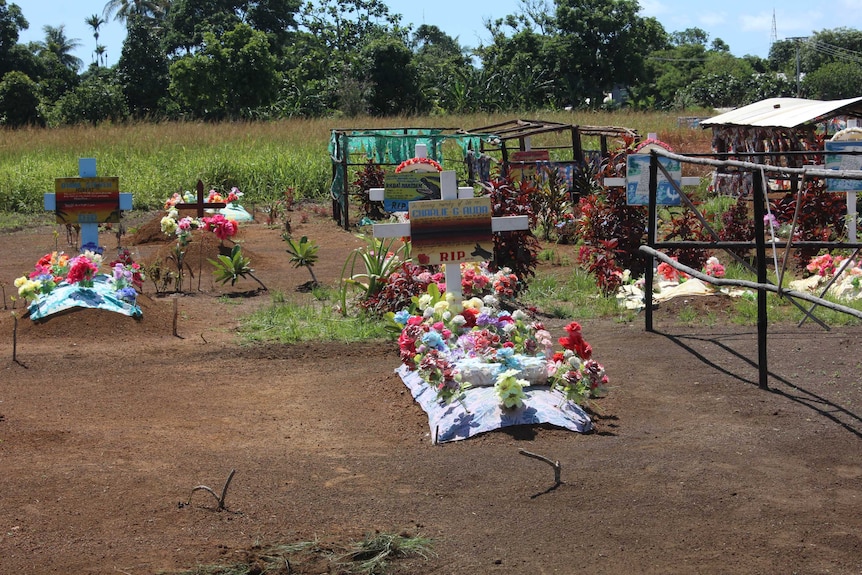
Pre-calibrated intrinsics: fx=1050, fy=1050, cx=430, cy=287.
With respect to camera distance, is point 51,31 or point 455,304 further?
point 51,31

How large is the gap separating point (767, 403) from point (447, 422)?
2137 millimetres

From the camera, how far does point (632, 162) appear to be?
10727mm

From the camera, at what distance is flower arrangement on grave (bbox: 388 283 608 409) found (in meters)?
6.34

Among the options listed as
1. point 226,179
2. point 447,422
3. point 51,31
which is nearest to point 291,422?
point 447,422

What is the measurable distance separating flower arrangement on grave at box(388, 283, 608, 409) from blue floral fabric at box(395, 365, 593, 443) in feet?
0.18

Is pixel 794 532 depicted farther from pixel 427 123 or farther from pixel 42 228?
pixel 427 123

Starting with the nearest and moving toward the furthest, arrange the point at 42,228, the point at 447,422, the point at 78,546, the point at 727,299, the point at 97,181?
the point at 78,546 < the point at 447,422 < the point at 727,299 < the point at 97,181 < the point at 42,228

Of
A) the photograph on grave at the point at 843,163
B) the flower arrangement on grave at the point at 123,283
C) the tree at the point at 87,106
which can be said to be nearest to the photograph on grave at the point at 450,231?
the flower arrangement on grave at the point at 123,283

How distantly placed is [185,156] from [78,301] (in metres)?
17.0

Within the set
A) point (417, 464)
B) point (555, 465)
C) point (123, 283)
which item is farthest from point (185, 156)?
point (555, 465)

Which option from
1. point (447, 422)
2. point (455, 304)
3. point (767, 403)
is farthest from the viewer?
point (455, 304)

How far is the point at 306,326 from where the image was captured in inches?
395

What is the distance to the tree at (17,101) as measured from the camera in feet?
131

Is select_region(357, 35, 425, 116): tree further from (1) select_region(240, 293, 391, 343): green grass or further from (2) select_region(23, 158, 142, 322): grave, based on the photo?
(1) select_region(240, 293, 391, 343): green grass
